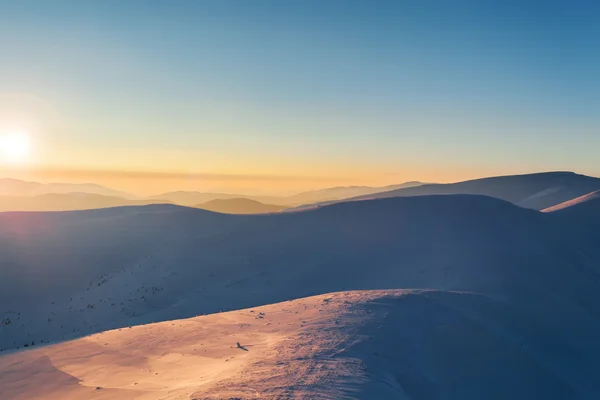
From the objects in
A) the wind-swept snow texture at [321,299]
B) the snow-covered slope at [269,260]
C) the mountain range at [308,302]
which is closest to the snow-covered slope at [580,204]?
the mountain range at [308,302]

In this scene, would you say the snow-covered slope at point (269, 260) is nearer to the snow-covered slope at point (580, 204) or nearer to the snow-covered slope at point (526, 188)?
the snow-covered slope at point (580, 204)

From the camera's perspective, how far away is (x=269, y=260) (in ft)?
80.9

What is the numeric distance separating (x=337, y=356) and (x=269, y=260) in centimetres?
1606

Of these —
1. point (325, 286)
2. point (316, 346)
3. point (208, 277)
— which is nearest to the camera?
point (316, 346)

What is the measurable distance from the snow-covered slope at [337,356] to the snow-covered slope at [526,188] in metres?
43.7

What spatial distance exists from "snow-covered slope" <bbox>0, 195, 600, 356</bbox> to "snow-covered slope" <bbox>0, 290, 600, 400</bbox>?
4.50 m

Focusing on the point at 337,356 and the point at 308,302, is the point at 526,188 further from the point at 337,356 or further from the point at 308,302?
the point at 337,356

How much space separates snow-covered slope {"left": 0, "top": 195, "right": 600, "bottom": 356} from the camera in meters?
19.5

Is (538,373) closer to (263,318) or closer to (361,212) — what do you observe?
(263,318)

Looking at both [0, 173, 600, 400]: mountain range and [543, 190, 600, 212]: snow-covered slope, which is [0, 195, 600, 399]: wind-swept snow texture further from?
[543, 190, 600, 212]: snow-covered slope

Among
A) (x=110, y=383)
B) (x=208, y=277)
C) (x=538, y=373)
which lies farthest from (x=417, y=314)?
(x=208, y=277)

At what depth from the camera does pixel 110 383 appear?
8688mm

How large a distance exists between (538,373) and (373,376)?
5613 mm

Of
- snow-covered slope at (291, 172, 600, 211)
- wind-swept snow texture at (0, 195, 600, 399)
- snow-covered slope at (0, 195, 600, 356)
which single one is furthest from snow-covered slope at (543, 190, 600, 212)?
snow-covered slope at (291, 172, 600, 211)
